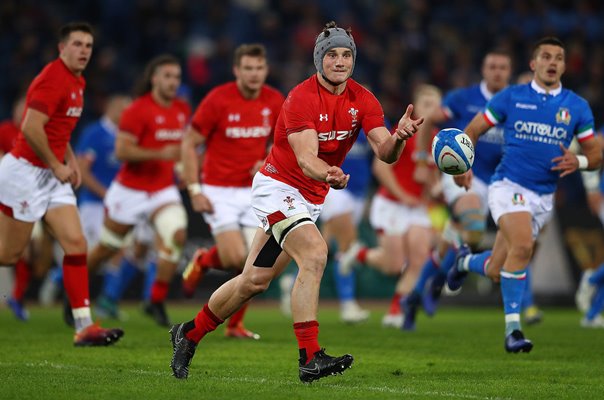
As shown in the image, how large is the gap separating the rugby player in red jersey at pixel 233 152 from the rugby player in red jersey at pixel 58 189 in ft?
4.93

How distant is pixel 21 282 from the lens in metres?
14.0

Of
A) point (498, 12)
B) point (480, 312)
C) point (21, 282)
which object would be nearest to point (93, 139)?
point (21, 282)

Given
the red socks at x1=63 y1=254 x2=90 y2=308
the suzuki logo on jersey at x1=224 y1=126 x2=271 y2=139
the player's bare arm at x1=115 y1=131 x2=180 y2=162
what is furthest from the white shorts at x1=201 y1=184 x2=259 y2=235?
the red socks at x1=63 y1=254 x2=90 y2=308

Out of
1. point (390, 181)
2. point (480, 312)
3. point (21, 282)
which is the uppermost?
point (390, 181)

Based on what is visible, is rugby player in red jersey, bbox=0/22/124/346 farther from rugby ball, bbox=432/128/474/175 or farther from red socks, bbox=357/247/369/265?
red socks, bbox=357/247/369/265

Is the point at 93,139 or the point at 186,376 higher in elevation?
the point at 93,139

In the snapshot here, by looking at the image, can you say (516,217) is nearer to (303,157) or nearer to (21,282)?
(303,157)

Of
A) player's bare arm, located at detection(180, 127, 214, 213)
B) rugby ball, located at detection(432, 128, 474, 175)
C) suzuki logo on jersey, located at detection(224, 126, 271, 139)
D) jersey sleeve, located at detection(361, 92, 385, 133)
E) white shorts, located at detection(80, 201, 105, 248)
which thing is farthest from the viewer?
white shorts, located at detection(80, 201, 105, 248)

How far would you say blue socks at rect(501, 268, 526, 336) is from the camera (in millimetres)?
9516

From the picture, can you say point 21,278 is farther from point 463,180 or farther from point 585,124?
point 585,124

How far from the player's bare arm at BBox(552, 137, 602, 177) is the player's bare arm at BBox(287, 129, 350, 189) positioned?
306cm

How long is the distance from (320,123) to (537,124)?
Answer: 2.98 m

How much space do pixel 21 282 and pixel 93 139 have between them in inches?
92.0

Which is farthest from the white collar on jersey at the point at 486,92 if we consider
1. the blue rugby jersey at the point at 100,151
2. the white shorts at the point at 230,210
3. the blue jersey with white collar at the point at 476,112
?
the blue rugby jersey at the point at 100,151
